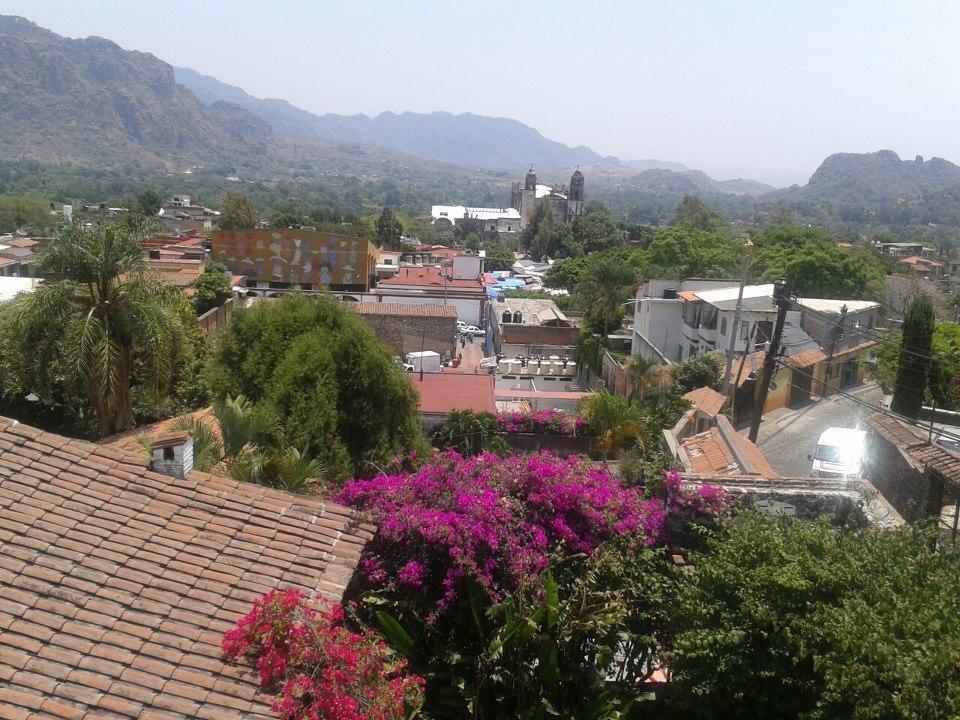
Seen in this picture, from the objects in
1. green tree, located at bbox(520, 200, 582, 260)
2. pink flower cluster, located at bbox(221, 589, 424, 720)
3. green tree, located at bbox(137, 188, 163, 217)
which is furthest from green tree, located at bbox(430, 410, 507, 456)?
green tree, located at bbox(137, 188, 163, 217)

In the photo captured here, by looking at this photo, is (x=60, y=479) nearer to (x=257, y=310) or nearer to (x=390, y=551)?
(x=390, y=551)

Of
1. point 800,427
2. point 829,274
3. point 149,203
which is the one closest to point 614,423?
point 800,427

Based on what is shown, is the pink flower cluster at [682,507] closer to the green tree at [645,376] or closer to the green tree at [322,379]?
the green tree at [322,379]

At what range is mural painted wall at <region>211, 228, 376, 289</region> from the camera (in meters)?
44.1

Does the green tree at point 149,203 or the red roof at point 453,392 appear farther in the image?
the green tree at point 149,203

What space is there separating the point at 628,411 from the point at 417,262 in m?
49.2

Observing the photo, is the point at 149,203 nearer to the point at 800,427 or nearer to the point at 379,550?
the point at 800,427

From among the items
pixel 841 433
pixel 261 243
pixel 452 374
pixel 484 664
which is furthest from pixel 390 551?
pixel 261 243

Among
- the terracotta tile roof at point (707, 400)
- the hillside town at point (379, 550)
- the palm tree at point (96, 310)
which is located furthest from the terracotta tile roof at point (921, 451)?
the palm tree at point (96, 310)

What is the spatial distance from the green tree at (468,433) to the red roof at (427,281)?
26.3 metres

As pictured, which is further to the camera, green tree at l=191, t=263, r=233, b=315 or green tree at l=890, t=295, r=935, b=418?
green tree at l=191, t=263, r=233, b=315

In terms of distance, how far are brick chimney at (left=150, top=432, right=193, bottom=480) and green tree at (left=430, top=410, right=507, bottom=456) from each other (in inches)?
421

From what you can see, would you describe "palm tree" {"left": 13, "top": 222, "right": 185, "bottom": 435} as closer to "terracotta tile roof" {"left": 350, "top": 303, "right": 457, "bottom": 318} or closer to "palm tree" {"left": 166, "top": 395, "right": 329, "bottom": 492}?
"palm tree" {"left": 166, "top": 395, "right": 329, "bottom": 492}

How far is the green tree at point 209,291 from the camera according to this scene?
86.3 feet
